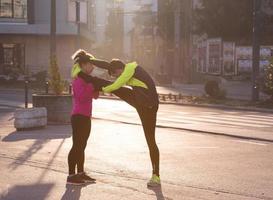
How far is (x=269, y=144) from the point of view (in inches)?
559

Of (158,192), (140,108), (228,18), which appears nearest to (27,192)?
(158,192)

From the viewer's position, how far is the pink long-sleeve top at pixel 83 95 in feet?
29.9

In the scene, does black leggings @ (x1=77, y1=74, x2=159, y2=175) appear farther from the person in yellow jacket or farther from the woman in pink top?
the woman in pink top

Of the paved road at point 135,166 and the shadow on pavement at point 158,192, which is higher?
the shadow on pavement at point 158,192

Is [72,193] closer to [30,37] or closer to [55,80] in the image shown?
[55,80]

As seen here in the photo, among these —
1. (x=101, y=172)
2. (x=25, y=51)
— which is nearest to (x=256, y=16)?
(x=101, y=172)

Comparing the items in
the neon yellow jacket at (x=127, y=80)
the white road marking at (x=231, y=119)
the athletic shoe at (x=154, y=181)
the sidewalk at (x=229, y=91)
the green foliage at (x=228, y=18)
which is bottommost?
the sidewalk at (x=229, y=91)

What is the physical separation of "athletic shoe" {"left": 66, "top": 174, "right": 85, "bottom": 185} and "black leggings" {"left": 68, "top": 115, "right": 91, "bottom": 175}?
0.45 feet

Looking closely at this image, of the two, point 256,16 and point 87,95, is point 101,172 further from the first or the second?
point 256,16

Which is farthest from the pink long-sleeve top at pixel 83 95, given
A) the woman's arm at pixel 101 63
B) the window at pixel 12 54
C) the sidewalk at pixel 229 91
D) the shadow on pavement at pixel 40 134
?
the window at pixel 12 54

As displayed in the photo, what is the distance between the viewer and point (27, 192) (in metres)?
8.44

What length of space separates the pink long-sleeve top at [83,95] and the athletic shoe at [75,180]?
0.88 metres

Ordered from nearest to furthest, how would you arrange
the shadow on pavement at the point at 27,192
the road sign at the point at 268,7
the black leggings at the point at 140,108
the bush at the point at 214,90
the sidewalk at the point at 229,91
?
the shadow on pavement at the point at 27,192, the black leggings at the point at 140,108, the bush at the point at 214,90, the sidewalk at the point at 229,91, the road sign at the point at 268,7

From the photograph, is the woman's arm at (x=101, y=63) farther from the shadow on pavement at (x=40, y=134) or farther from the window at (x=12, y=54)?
the window at (x=12, y=54)
